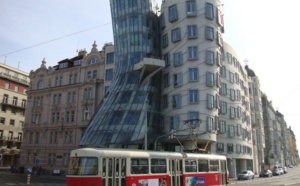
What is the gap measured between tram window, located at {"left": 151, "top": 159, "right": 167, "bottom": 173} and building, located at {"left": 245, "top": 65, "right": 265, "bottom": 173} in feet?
173

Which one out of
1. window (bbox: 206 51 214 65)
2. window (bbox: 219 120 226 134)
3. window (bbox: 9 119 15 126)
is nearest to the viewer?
window (bbox: 206 51 214 65)

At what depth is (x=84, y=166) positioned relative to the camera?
54.3 ft

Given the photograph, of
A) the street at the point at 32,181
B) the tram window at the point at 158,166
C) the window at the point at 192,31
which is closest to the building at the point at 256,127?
the window at the point at 192,31

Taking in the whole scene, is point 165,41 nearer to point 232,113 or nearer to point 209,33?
point 209,33

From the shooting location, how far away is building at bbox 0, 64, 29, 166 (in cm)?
6831

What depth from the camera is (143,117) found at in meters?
39.5

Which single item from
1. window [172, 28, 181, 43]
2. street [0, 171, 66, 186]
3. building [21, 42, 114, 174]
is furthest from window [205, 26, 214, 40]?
street [0, 171, 66, 186]

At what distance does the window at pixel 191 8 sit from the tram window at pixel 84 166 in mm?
32687

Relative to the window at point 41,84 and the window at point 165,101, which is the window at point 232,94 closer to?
the window at point 165,101

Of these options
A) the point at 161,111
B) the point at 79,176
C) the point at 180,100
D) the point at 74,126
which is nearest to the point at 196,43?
the point at 180,100

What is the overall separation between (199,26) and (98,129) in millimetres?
21766

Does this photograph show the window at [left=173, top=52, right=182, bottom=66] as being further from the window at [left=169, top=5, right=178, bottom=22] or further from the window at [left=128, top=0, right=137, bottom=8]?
the window at [left=128, top=0, right=137, bottom=8]

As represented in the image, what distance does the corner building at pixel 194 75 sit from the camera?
133 ft

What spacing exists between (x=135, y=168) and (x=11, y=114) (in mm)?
63588
